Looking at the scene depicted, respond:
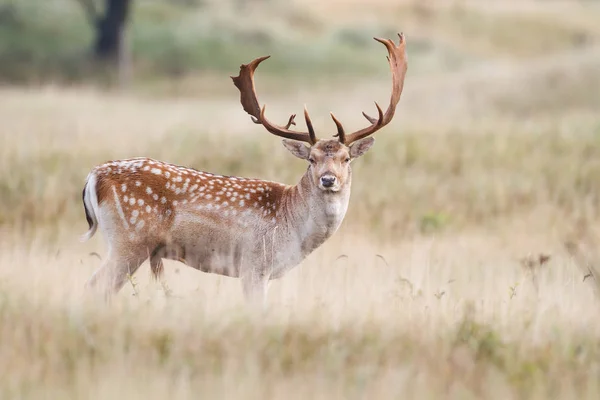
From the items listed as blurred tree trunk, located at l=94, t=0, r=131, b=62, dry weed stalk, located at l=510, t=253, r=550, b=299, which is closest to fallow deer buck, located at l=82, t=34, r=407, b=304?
dry weed stalk, located at l=510, t=253, r=550, b=299

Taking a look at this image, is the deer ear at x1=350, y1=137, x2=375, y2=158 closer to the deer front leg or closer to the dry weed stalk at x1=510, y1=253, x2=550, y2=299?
the deer front leg

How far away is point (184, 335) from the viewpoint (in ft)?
18.3

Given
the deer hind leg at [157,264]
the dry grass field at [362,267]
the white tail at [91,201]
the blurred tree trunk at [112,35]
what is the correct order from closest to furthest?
the dry grass field at [362,267] < the white tail at [91,201] < the deer hind leg at [157,264] < the blurred tree trunk at [112,35]

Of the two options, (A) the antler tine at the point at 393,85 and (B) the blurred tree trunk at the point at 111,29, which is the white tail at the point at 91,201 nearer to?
(A) the antler tine at the point at 393,85

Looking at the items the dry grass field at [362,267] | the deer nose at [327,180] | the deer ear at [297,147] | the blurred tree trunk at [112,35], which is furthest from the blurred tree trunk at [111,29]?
the deer nose at [327,180]

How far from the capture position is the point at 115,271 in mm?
6895

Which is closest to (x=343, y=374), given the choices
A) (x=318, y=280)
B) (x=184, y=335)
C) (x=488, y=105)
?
(x=184, y=335)

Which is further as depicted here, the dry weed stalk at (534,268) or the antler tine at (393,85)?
the antler tine at (393,85)

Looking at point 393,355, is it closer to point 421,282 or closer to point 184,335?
point 184,335

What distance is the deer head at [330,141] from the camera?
6926mm

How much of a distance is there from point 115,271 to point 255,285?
37.1 inches

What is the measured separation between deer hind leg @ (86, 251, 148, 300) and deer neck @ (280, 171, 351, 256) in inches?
41.0

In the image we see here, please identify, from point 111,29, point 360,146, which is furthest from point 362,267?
point 111,29

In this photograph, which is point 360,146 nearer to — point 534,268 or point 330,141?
point 330,141
